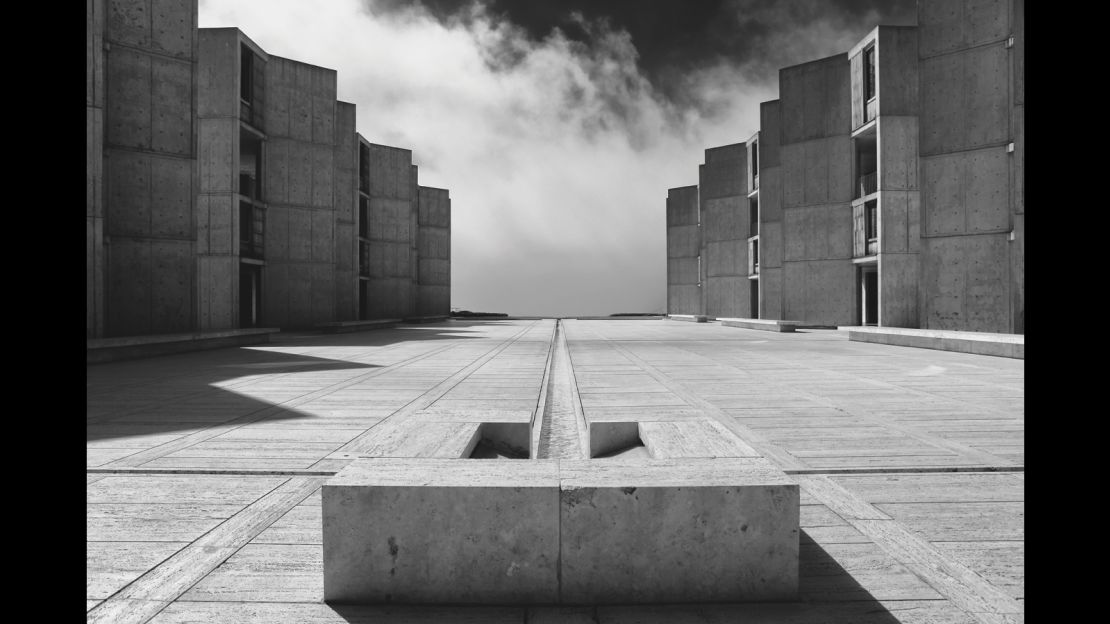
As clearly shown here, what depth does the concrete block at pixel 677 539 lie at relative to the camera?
7.70ft

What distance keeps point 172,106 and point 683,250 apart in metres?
39.9

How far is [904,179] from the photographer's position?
918 inches

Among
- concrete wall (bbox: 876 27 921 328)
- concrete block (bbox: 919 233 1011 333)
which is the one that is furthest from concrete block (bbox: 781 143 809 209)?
concrete block (bbox: 919 233 1011 333)

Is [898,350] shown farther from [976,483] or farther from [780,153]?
[780,153]

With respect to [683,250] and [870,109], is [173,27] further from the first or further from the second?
[683,250]

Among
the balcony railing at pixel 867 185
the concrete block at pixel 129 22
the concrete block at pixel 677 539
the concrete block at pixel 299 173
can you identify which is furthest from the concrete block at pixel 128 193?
the balcony railing at pixel 867 185

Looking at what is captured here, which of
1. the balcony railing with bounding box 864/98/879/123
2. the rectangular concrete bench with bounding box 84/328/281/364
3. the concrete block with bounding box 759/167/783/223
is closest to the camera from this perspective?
the rectangular concrete bench with bounding box 84/328/281/364

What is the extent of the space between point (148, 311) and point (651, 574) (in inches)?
750

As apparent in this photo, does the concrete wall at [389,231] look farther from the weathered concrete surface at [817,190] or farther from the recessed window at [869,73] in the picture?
the recessed window at [869,73]

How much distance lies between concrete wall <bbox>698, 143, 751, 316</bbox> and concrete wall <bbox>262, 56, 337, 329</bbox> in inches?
951

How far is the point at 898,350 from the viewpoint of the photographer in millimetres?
14852

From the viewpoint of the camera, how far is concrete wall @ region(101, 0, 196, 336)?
645 inches

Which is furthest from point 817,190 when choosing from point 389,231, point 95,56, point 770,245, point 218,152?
point 95,56

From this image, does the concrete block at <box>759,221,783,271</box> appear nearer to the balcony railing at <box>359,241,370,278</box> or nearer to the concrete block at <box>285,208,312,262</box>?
the concrete block at <box>285,208,312,262</box>
